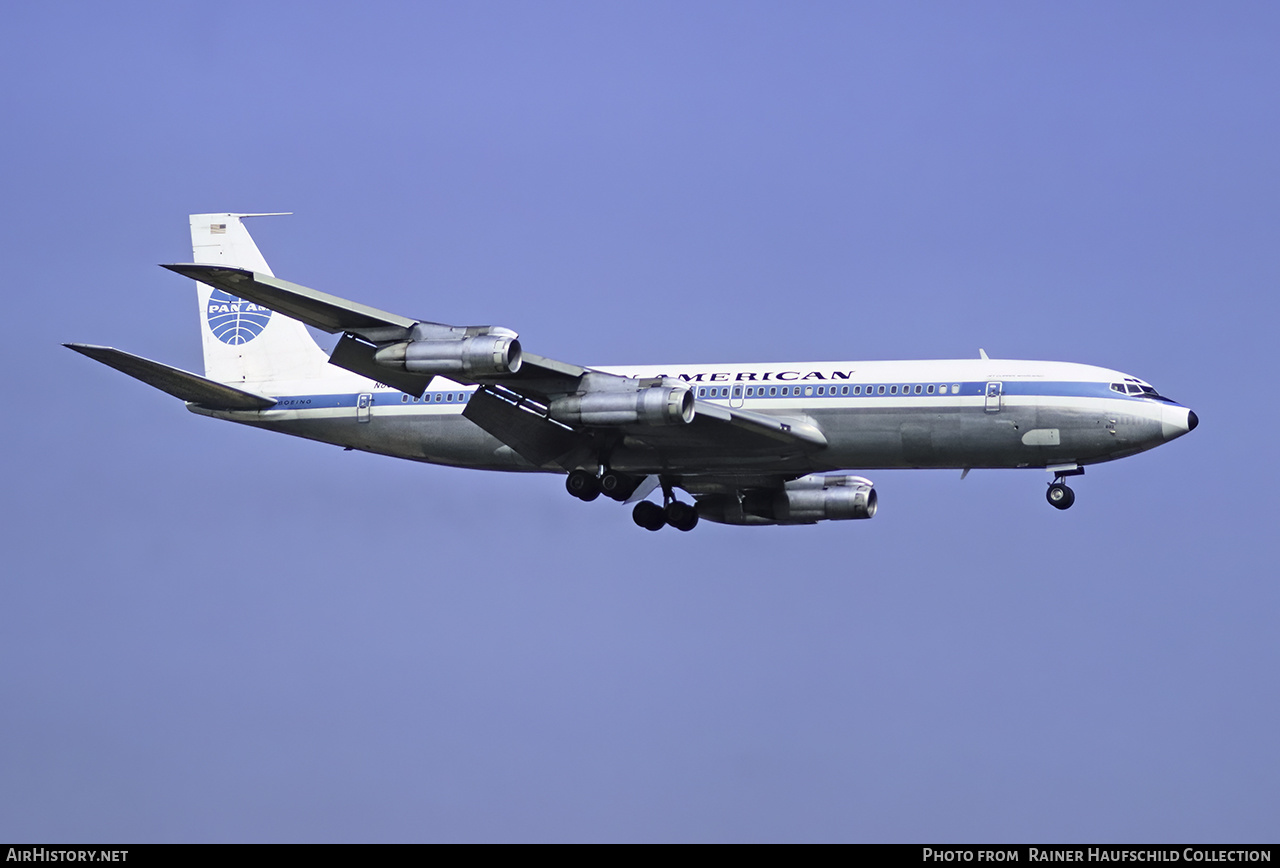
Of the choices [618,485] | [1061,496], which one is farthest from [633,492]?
[1061,496]

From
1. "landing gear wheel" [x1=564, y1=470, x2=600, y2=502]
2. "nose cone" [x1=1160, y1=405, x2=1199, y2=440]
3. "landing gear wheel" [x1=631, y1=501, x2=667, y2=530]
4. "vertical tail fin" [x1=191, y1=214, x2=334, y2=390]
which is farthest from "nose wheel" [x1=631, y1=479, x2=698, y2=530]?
"nose cone" [x1=1160, y1=405, x2=1199, y2=440]

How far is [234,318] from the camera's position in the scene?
55750 millimetres

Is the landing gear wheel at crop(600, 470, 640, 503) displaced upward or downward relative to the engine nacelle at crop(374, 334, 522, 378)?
downward

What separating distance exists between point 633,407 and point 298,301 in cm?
911

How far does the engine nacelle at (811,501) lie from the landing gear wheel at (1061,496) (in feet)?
24.4

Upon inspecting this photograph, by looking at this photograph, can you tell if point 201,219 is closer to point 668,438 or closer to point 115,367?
point 115,367

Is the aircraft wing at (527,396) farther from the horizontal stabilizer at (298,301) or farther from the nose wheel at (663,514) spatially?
the nose wheel at (663,514)

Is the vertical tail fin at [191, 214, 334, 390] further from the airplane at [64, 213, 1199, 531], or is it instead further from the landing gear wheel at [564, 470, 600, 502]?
the landing gear wheel at [564, 470, 600, 502]

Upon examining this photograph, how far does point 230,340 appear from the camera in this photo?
182ft

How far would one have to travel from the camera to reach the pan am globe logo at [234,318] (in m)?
55.3

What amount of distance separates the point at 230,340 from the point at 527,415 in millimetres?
12819

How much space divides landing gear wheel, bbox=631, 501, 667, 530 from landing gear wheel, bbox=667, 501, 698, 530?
23 cm

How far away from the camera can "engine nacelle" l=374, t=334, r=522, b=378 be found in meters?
43.5
